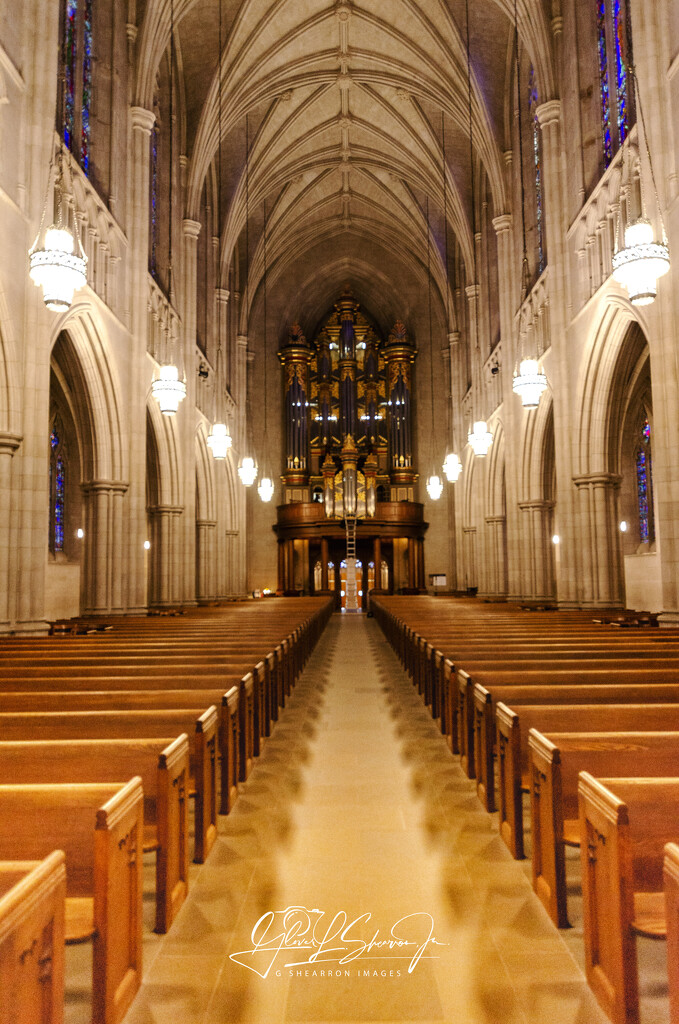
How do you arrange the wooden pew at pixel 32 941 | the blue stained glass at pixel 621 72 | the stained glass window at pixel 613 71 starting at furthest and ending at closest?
the stained glass window at pixel 613 71 < the blue stained glass at pixel 621 72 < the wooden pew at pixel 32 941

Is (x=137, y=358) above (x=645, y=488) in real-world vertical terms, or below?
above

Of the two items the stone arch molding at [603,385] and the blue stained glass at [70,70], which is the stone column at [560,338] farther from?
the blue stained glass at [70,70]

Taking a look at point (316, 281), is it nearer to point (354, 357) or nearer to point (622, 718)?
point (354, 357)

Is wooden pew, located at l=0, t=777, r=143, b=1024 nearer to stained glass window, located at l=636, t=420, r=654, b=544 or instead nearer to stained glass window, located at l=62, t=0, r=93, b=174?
stained glass window, located at l=62, t=0, r=93, b=174

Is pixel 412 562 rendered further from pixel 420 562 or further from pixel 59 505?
pixel 59 505

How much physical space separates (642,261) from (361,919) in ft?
22.6

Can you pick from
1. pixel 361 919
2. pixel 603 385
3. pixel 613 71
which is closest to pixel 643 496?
pixel 603 385

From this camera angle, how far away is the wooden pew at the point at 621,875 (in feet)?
7.89

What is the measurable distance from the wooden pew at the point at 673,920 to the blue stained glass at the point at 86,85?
13.8m

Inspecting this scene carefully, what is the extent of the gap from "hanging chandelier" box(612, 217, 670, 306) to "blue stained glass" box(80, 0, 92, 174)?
9451 mm

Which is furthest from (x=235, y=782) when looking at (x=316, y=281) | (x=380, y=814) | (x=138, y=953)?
(x=316, y=281)

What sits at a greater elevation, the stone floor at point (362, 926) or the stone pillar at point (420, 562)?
the stone pillar at point (420, 562)

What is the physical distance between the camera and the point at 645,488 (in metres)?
18.5

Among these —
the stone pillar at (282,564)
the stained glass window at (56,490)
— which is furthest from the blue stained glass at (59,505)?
the stone pillar at (282,564)
